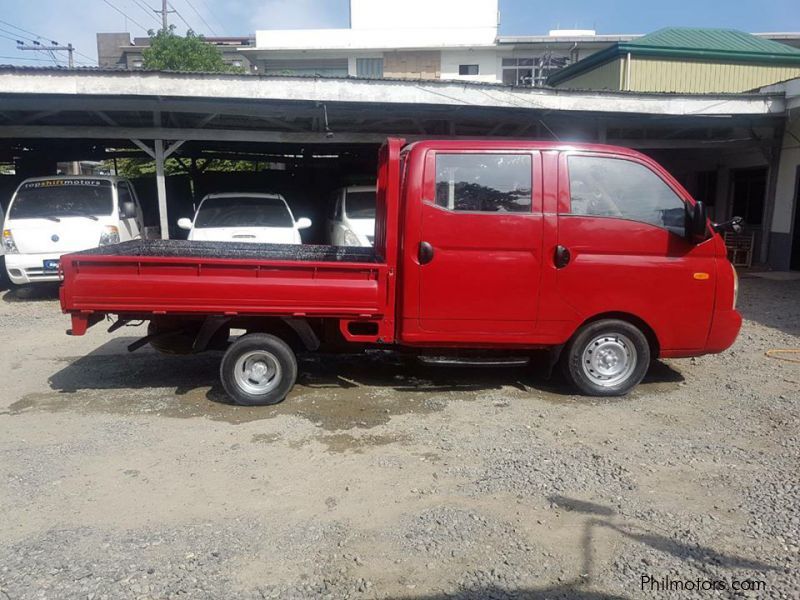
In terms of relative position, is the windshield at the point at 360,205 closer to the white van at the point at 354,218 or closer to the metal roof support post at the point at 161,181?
the white van at the point at 354,218

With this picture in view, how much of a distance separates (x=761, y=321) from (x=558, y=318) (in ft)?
17.3

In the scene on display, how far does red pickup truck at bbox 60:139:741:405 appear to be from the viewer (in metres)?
5.07

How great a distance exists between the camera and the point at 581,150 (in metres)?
5.31

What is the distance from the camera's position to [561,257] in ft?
17.2

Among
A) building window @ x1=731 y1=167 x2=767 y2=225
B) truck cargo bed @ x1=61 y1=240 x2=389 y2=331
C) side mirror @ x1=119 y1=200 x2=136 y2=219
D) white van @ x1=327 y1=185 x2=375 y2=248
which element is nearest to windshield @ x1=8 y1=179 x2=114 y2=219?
side mirror @ x1=119 y1=200 x2=136 y2=219

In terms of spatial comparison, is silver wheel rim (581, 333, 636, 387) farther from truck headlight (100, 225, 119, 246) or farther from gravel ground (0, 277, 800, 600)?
truck headlight (100, 225, 119, 246)

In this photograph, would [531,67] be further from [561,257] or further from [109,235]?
[561,257]

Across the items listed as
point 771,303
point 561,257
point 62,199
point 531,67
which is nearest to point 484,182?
point 561,257

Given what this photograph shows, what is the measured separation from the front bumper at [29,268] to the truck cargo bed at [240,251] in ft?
13.7

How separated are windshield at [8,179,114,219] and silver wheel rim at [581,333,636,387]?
869 centimetres

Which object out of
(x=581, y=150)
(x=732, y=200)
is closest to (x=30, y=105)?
(x=581, y=150)

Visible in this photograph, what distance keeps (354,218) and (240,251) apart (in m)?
4.82

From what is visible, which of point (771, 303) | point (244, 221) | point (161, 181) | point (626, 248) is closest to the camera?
point (626, 248)
